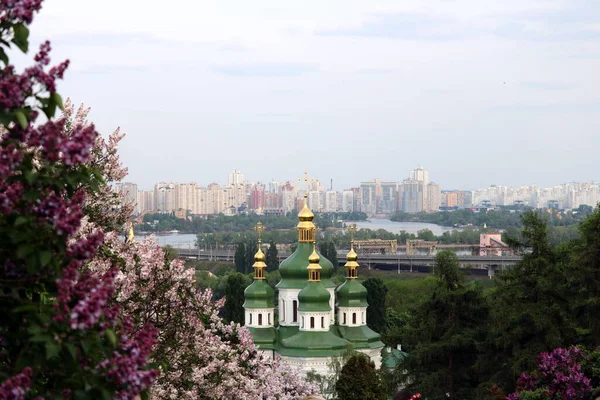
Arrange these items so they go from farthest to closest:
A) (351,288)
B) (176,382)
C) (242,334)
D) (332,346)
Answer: (351,288), (332,346), (242,334), (176,382)

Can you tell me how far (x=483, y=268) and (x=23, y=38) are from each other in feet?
240

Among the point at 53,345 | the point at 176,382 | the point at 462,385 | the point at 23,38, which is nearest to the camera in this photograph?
the point at 53,345

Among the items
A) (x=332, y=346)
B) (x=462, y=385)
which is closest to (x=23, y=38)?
(x=462, y=385)

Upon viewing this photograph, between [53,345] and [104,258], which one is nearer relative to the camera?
[53,345]

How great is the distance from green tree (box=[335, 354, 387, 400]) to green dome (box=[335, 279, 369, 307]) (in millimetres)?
10616

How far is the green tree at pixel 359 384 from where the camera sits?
18.2 meters

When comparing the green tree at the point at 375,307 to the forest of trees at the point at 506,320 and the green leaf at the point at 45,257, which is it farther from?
the green leaf at the point at 45,257

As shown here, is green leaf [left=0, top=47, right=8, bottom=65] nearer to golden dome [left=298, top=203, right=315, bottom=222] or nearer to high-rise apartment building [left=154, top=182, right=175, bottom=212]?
golden dome [left=298, top=203, right=315, bottom=222]

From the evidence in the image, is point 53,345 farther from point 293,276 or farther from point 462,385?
point 293,276

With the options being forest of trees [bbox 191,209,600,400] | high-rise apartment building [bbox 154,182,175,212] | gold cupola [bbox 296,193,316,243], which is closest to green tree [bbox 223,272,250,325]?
gold cupola [bbox 296,193,316,243]

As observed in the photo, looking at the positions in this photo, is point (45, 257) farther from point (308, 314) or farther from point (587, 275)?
point (308, 314)

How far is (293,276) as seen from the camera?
30.0m

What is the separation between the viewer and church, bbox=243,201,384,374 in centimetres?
2744

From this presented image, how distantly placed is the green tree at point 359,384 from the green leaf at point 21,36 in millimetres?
15008
